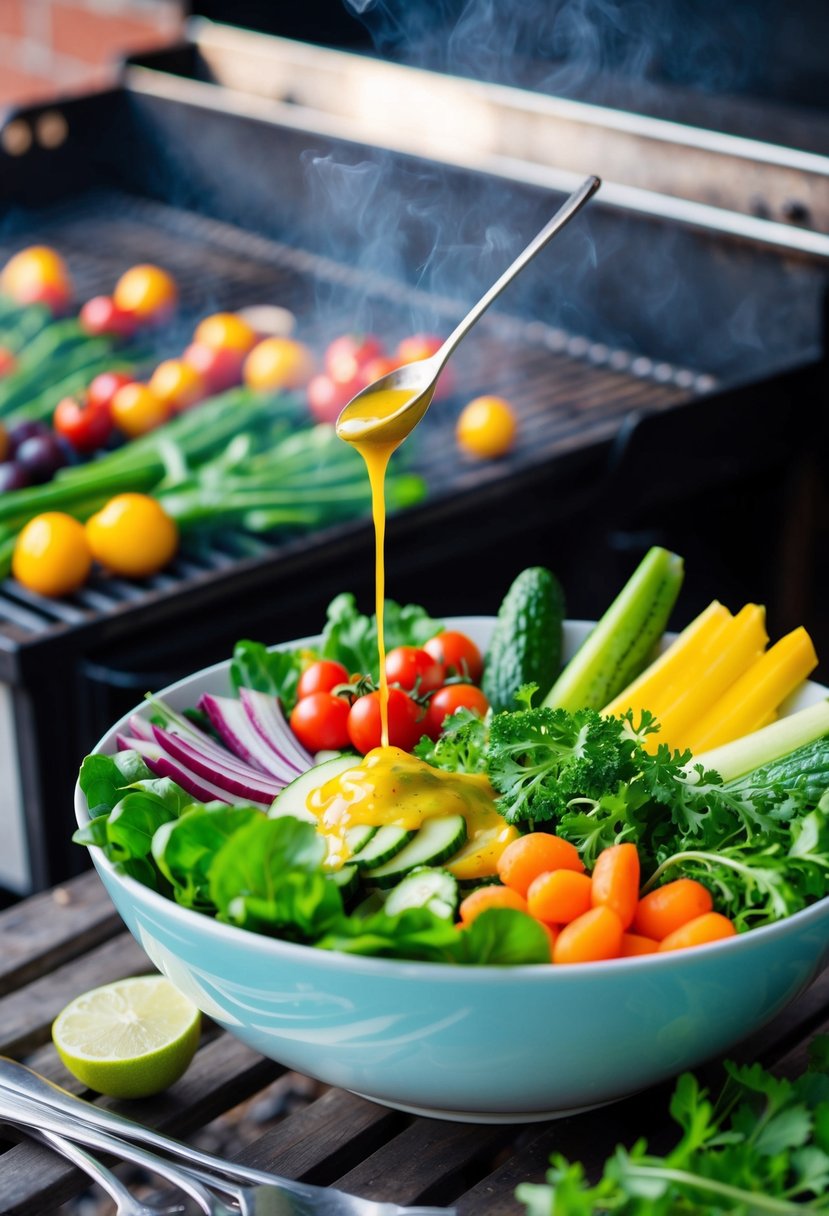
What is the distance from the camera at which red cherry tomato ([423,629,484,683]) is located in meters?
1.49

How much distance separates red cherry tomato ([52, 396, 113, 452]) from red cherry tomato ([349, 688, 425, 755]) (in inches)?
49.5

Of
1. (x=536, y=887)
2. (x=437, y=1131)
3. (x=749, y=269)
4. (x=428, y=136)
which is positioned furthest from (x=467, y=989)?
(x=428, y=136)

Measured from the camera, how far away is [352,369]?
8.39ft

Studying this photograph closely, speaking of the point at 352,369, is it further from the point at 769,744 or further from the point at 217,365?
the point at 769,744

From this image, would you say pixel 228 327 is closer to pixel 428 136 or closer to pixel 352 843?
pixel 428 136

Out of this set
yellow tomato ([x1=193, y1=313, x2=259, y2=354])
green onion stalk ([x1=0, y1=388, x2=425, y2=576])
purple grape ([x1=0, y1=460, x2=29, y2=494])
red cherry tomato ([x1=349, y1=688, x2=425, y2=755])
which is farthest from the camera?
yellow tomato ([x1=193, y1=313, x2=259, y2=354])

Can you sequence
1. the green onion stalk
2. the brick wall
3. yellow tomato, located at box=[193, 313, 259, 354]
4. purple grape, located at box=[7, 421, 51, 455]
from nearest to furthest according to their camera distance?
the green onion stalk
purple grape, located at box=[7, 421, 51, 455]
yellow tomato, located at box=[193, 313, 259, 354]
the brick wall

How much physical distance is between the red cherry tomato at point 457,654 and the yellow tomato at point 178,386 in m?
1.24

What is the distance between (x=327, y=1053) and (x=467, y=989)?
0.46ft

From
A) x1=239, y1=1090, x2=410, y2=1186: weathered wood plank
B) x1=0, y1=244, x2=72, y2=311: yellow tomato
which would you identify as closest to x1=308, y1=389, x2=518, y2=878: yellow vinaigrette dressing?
x1=239, y1=1090, x2=410, y2=1186: weathered wood plank

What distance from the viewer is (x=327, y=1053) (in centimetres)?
104

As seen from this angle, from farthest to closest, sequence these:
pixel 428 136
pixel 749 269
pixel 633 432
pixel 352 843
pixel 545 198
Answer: pixel 428 136 < pixel 545 198 < pixel 749 269 < pixel 633 432 < pixel 352 843

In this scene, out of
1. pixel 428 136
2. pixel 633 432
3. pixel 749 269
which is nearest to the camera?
pixel 633 432

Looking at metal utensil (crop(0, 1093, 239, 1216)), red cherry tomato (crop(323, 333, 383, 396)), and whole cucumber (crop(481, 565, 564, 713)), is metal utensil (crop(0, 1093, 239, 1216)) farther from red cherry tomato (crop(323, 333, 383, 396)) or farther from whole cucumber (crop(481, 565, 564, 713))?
red cherry tomato (crop(323, 333, 383, 396))
